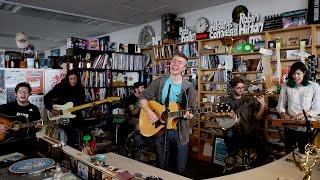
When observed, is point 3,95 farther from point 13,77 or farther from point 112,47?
point 112,47

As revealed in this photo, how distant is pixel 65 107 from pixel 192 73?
226 centimetres

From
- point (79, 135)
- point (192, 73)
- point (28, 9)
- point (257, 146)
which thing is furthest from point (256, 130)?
point (28, 9)

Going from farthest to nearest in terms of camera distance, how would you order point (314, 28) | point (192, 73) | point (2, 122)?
point (192, 73) < point (314, 28) < point (2, 122)

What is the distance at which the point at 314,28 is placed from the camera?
3299 mm

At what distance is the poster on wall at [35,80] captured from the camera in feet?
11.9

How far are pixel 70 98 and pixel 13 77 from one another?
790 mm

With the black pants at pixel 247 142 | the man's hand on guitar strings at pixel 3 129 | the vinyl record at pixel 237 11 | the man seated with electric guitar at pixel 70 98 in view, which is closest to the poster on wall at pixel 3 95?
the man seated with electric guitar at pixel 70 98

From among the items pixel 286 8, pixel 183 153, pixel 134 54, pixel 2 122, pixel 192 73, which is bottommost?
pixel 183 153

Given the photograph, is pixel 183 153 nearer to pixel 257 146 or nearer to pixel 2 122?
pixel 257 146

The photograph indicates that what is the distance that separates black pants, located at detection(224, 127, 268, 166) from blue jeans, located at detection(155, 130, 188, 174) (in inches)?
50.3

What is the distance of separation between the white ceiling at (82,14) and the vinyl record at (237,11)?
0.32 meters

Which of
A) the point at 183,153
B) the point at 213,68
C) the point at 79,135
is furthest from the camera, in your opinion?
the point at 213,68

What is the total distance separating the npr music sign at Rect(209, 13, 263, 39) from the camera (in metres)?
3.92

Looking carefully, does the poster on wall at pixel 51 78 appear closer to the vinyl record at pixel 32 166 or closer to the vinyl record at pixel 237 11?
the vinyl record at pixel 32 166
